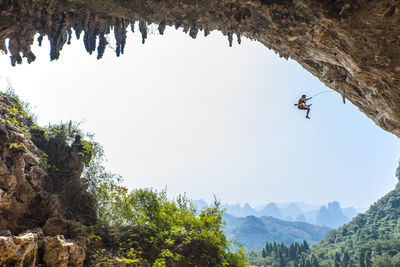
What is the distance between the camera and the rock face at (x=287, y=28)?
19.5ft

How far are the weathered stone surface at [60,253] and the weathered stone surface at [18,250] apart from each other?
1.35ft

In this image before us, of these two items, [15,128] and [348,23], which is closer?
[348,23]

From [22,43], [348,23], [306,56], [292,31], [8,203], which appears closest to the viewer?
[348,23]

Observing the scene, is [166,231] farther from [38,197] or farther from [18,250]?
[38,197]

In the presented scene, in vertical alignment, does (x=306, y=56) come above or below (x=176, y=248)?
above

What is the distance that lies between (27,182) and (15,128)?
229 cm

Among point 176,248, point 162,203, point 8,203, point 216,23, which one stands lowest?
point 176,248

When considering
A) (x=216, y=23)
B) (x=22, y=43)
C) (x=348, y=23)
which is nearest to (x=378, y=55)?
(x=348, y=23)

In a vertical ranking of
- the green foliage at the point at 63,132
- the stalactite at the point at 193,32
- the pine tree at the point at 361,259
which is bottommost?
the pine tree at the point at 361,259

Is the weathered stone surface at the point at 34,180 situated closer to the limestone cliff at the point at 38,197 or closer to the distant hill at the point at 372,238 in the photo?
the limestone cliff at the point at 38,197

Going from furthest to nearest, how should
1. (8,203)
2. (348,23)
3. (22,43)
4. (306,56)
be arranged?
1. (22,43)
2. (306,56)
3. (8,203)
4. (348,23)

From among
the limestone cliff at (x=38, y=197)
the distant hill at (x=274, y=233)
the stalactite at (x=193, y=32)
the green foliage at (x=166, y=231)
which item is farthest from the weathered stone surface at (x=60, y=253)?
the distant hill at (x=274, y=233)

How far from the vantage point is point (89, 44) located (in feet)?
34.2

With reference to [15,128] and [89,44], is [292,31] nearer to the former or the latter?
[89,44]
